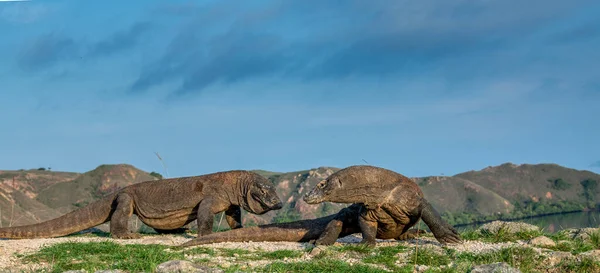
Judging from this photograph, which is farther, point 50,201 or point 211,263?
point 50,201

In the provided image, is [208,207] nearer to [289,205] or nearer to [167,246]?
[167,246]

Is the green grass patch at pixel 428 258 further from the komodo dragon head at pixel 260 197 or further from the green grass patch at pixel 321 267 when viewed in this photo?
the komodo dragon head at pixel 260 197

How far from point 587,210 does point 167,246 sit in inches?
1723

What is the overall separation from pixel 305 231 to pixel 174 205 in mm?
4345

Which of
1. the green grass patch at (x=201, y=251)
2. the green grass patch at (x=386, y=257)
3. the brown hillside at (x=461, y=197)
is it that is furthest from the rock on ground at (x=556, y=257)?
the brown hillside at (x=461, y=197)

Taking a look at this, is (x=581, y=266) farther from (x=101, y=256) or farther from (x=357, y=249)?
(x=101, y=256)

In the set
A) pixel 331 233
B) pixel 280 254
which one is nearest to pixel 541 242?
pixel 331 233

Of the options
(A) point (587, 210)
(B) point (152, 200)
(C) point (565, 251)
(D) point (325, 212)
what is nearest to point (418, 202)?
A: (C) point (565, 251)

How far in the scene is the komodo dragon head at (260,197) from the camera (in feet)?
53.9

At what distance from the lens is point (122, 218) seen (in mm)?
17016

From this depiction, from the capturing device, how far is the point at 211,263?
10.8 m

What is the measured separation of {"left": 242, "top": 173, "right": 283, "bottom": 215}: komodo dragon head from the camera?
1642 centimetres

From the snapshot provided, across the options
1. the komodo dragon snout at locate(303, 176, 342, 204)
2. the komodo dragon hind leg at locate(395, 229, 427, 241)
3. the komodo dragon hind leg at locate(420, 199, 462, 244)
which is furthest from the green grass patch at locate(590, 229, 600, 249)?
the komodo dragon snout at locate(303, 176, 342, 204)

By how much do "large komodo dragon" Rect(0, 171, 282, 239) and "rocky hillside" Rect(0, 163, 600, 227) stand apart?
9386 mm
